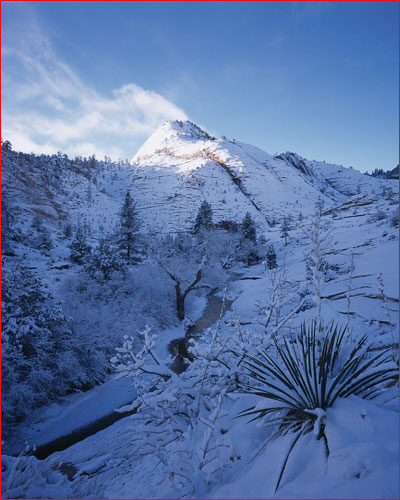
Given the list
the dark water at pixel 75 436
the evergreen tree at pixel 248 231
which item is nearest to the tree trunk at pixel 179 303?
the dark water at pixel 75 436

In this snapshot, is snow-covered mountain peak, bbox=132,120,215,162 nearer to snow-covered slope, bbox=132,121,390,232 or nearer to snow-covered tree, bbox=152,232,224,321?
snow-covered slope, bbox=132,121,390,232

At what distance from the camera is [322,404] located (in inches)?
84.8

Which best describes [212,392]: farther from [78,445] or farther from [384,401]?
[78,445]

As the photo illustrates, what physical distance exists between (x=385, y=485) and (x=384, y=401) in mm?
980

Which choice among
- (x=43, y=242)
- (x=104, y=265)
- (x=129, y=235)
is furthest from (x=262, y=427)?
(x=129, y=235)

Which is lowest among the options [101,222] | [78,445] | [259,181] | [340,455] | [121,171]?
[78,445]

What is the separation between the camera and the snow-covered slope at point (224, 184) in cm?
5416

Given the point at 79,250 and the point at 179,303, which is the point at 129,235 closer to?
the point at 79,250

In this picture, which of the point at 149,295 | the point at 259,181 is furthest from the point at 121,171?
the point at 149,295

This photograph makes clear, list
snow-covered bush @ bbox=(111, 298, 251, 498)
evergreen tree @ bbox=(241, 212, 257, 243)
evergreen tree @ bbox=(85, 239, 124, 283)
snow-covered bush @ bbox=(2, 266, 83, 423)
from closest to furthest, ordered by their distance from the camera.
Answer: snow-covered bush @ bbox=(111, 298, 251, 498) < snow-covered bush @ bbox=(2, 266, 83, 423) < evergreen tree @ bbox=(85, 239, 124, 283) < evergreen tree @ bbox=(241, 212, 257, 243)

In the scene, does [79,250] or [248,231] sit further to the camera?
[248,231]

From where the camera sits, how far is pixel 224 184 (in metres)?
65.1

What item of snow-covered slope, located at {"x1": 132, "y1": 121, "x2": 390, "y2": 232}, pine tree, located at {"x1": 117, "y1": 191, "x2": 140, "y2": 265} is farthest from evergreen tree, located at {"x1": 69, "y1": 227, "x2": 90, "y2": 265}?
snow-covered slope, located at {"x1": 132, "y1": 121, "x2": 390, "y2": 232}

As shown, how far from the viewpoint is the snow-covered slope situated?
54.2 metres
